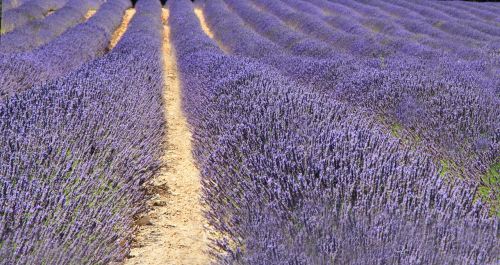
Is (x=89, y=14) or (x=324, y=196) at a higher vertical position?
(x=324, y=196)

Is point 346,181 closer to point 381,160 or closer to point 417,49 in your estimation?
point 381,160

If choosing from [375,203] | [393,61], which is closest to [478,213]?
[375,203]

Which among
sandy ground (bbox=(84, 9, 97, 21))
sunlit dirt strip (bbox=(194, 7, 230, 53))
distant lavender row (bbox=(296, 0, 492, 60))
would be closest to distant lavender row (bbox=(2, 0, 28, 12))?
sandy ground (bbox=(84, 9, 97, 21))

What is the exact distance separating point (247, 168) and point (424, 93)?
203 cm

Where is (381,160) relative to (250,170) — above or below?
above

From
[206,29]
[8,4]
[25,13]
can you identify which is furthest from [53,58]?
[8,4]

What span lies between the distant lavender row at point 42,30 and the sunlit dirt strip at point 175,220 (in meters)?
4.55

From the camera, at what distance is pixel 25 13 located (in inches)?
407

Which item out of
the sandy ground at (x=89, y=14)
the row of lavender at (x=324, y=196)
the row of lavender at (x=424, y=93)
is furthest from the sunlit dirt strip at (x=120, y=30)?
the row of lavender at (x=324, y=196)

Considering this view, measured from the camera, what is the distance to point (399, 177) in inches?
70.4

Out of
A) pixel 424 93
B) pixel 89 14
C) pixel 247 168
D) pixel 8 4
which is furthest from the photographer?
pixel 89 14

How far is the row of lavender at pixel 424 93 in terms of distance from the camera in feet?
8.89

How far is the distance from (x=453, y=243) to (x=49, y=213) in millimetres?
1548

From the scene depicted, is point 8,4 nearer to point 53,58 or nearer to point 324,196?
point 53,58
